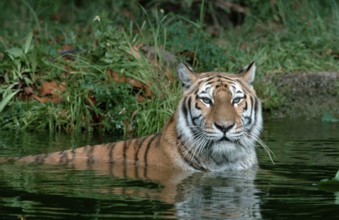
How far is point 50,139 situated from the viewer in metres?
9.43

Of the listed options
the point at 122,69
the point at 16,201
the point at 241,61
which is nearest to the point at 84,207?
the point at 16,201

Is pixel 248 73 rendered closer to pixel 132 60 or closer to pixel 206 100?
pixel 206 100

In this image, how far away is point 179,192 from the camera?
6.55 m

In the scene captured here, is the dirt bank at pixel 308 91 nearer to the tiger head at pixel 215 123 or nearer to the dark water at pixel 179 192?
the dark water at pixel 179 192

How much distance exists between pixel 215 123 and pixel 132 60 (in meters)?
3.08

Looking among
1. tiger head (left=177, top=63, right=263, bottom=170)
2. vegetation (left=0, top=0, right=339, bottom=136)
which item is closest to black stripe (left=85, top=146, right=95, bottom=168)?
tiger head (left=177, top=63, right=263, bottom=170)

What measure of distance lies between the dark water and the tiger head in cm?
18

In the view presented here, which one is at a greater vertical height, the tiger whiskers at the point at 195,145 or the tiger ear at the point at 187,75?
the tiger ear at the point at 187,75

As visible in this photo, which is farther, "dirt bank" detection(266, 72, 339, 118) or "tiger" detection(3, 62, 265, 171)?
"dirt bank" detection(266, 72, 339, 118)

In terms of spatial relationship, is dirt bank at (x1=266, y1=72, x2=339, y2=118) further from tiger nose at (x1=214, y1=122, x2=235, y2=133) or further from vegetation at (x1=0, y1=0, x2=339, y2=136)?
tiger nose at (x1=214, y1=122, x2=235, y2=133)

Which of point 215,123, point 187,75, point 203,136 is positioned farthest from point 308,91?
point 215,123

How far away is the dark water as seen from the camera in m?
5.74

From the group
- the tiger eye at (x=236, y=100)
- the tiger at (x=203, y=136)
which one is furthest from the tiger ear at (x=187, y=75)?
the tiger eye at (x=236, y=100)

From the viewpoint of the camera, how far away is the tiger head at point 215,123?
752cm
